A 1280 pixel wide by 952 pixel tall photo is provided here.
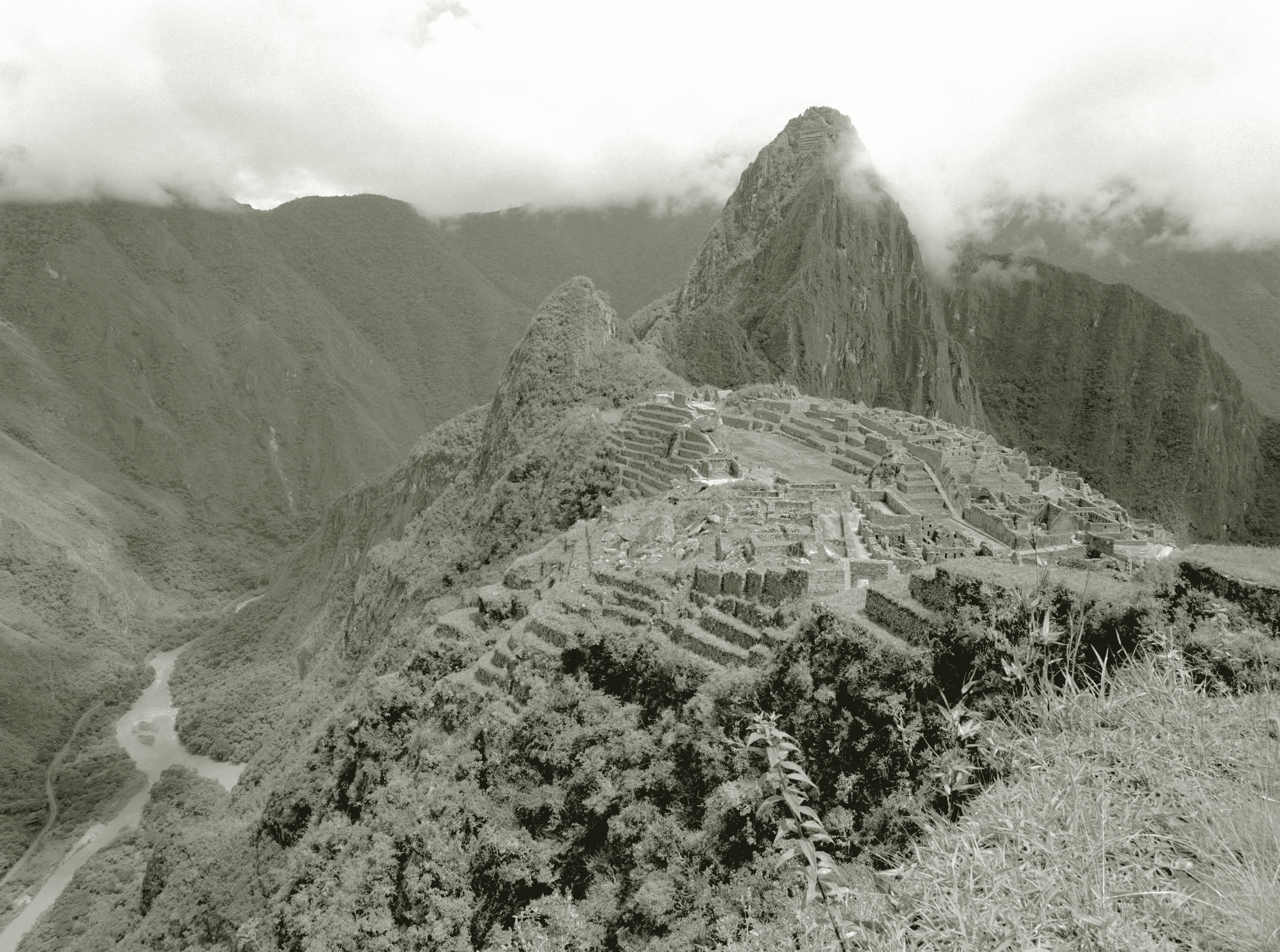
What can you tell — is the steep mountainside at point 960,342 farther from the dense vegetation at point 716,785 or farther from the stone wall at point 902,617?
the stone wall at point 902,617

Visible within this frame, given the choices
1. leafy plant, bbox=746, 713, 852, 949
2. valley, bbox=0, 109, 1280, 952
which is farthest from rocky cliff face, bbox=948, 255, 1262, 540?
leafy plant, bbox=746, 713, 852, 949

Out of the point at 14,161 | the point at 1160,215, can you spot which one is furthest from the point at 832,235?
the point at 14,161

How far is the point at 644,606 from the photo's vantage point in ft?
65.7

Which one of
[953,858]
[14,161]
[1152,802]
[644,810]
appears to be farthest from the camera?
[14,161]

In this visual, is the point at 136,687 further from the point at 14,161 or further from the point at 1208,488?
the point at 14,161

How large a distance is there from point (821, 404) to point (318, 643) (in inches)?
1861

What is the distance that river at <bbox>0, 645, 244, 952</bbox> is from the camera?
49.2 meters

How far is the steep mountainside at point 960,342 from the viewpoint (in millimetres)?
112312

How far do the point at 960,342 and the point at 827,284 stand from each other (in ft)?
180

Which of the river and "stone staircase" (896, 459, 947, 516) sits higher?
"stone staircase" (896, 459, 947, 516)

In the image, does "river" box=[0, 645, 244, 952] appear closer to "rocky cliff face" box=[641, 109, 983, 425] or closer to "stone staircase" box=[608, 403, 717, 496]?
"stone staircase" box=[608, 403, 717, 496]

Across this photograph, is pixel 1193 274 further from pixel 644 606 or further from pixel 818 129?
pixel 644 606

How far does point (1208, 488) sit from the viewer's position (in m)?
120

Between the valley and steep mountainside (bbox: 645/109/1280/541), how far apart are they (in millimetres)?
746
